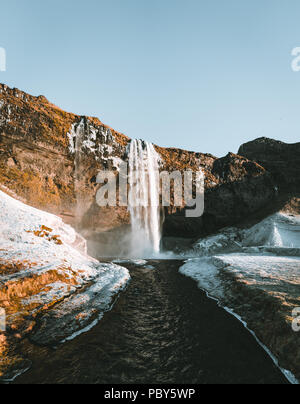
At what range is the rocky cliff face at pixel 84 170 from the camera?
23.7 metres

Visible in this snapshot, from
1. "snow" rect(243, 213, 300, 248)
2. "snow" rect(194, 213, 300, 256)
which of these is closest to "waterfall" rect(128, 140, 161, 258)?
"snow" rect(194, 213, 300, 256)

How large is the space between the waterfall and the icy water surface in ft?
83.3

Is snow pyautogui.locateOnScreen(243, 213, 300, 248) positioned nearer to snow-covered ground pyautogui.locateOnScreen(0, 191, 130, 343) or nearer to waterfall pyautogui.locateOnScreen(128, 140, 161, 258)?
waterfall pyautogui.locateOnScreen(128, 140, 161, 258)

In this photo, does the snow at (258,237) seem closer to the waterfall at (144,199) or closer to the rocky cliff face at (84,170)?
the rocky cliff face at (84,170)

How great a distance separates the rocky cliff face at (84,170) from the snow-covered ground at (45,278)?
446 inches

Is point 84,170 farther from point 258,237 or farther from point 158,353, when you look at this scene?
point 258,237

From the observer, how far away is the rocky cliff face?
23.7 metres

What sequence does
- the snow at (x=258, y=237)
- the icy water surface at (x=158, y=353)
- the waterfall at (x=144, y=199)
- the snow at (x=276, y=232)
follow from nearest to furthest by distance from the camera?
the icy water surface at (x=158, y=353), the snow at (x=276, y=232), the snow at (x=258, y=237), the waterfall at (x=144, y=199)

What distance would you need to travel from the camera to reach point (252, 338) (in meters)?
6.11

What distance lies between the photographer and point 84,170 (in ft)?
94.9

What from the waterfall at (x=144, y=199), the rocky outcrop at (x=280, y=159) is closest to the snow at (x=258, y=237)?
the waterfall at (x=144, y=199)

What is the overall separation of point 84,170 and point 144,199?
10.9 meters
